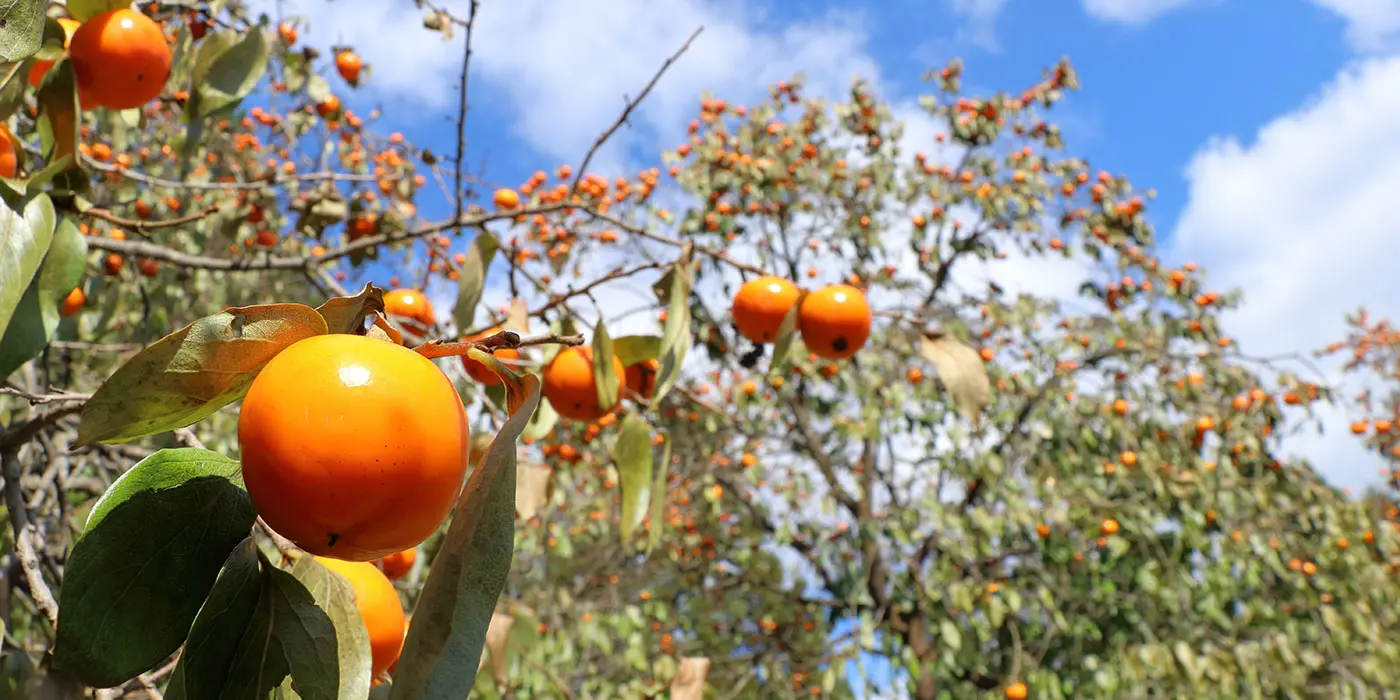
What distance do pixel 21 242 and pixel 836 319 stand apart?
138 cm

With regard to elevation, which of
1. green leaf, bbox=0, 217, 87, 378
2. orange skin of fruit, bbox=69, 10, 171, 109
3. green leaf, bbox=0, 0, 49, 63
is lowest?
green leaf, bbox=0, 217, 87, 378

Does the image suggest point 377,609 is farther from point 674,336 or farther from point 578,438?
point 578,438

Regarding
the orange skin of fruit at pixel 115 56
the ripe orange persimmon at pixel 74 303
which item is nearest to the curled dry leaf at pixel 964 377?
the orange skin of fruit at pixel 115 56

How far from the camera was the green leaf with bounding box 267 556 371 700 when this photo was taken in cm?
63

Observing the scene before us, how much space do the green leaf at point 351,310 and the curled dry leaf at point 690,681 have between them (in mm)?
1304

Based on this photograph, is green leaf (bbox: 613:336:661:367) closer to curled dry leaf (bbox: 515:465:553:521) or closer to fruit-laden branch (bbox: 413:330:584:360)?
curled dry leaf (bbox: 515:465:553:521)

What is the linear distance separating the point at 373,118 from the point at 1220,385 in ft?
18.4

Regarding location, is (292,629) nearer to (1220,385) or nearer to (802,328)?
(802,328)

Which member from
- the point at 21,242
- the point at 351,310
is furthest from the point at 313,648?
the point at 21,242

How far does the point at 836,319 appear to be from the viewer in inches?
73.0

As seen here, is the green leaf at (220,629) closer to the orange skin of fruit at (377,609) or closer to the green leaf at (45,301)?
the orange skin of fruit at (377,609)

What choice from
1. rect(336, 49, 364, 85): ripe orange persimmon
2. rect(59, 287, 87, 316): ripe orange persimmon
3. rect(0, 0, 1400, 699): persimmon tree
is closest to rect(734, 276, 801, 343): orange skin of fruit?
rect(0, 0, 1400, 699): persimmon tree

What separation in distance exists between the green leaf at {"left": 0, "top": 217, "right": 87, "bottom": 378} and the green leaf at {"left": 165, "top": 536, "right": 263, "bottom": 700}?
38cm

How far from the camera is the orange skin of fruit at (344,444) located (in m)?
0.57
